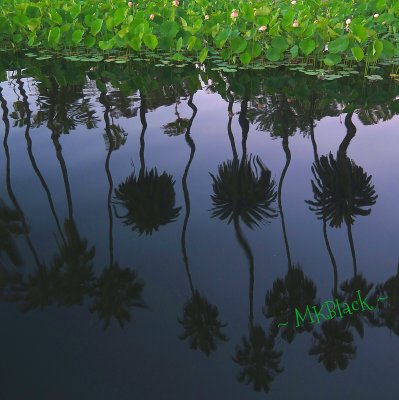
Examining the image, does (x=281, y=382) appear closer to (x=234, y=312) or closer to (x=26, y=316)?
(x=234, y=312)

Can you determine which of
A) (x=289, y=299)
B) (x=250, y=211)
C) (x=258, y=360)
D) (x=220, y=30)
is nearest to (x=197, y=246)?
(x=250, y=211)

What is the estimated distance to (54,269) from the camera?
255 centimetres

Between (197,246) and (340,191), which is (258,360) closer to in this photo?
(197,246)

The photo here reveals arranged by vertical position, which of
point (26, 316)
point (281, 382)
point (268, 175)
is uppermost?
point (268, 175)

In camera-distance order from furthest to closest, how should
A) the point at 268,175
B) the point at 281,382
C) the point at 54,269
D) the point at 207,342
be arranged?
the point at 268,175 < the point at 54,269 < the point at 207,342 < the point at 281,382

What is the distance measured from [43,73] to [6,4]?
104 inches

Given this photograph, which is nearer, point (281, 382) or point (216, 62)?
point (281, 382)

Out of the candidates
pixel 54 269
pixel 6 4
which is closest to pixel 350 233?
pixel 54 269

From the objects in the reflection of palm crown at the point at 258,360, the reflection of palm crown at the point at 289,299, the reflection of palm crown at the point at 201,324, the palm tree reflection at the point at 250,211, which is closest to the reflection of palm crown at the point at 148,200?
the palm tree reflection at the point at 250,211

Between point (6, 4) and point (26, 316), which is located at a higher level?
point (6, 4)

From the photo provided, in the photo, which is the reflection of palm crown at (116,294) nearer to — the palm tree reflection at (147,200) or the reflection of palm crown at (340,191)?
the palm tree reflection at (147,200)

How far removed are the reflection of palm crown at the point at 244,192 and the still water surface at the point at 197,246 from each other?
0.01 m

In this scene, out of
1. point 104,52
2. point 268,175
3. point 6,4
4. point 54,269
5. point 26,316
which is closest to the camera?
point 26,316

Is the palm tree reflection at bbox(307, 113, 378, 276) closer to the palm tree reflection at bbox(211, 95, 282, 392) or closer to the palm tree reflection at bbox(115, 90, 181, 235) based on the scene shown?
the palm tree reflection at bbox(211, 95, 282, 392)
